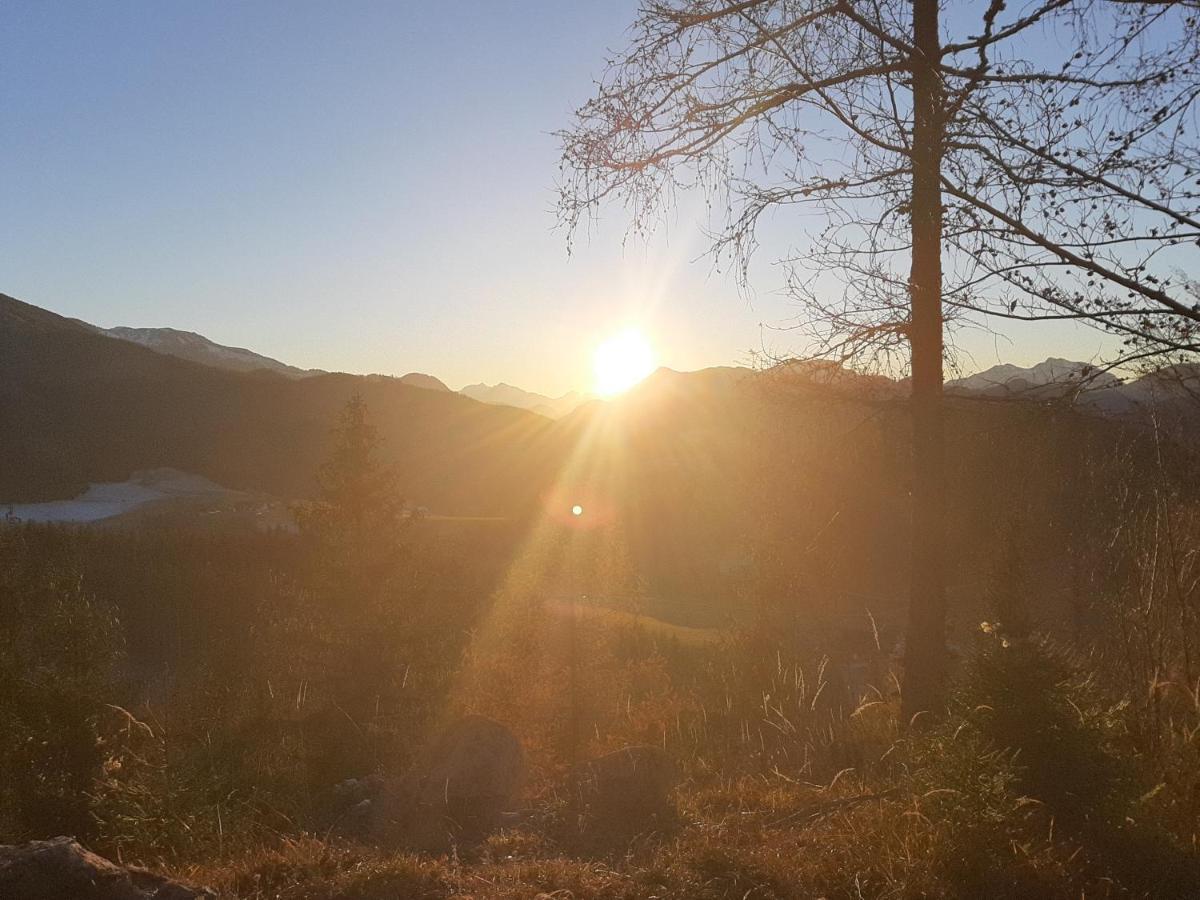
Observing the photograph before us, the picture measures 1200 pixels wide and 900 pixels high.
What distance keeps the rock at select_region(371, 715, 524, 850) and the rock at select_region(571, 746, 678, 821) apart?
0.72 metres

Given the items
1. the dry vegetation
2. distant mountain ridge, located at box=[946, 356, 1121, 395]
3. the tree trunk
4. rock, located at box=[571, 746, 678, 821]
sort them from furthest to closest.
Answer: the tree trunk
rock, located at box=[571, 746, 678, 821]
distant mountain ridge, located at box=[946, 356, 1121, 395]
the dry vegetation

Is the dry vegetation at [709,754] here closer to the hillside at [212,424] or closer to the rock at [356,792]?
the rock at [356,792]

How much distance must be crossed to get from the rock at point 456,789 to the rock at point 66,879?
3.11 meters

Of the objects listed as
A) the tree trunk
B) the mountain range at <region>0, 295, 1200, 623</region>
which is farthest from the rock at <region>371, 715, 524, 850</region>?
the mountain range at <region>0, 295, 1200, 623</region>

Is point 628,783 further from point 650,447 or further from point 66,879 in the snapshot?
point 650,447

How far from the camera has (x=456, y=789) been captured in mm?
7879

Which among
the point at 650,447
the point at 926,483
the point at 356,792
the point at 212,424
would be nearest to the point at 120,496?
the point at 212,424

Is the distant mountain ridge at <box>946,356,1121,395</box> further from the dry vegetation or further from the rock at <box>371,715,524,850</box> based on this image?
the rock at <box>371,715,524,850</box>

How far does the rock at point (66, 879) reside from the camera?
3.44 m

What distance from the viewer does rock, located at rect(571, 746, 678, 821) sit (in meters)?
6.68

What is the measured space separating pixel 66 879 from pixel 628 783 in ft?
14.1

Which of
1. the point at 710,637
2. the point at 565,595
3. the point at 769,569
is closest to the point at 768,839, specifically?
the point at 769,569

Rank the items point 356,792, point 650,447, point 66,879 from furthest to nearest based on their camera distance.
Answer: point 650,447
point 356,792
point 66,879

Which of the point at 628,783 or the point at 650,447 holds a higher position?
the point at 650,447
